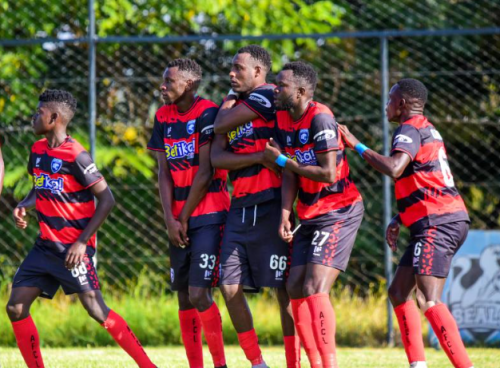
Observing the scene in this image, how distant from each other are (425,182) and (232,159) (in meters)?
1.31

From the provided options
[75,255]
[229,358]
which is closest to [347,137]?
[75,255]

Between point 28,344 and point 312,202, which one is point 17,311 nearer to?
point 28,344

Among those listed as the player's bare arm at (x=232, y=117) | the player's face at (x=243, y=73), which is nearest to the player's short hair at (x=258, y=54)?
the player's face at (x=243, y=73)

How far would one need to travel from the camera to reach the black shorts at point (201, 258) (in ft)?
17.9

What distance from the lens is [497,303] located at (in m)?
7.75

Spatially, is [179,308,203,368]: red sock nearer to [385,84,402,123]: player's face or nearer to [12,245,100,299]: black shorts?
[12,245,100,299]: black shorts

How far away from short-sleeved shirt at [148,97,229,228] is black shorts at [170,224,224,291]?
0.07 m

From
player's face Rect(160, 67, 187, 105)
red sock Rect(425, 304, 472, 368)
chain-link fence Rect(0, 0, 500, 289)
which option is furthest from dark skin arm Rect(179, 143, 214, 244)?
chain-link fence Rect(0, 0, 500, 289)

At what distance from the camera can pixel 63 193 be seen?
568 cm

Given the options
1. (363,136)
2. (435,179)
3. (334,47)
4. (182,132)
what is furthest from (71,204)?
(334,47)

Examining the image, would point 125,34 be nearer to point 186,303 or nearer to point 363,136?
point 363,136

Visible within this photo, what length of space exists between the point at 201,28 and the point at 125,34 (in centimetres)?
106

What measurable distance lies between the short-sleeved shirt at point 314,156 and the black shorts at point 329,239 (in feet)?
0.14

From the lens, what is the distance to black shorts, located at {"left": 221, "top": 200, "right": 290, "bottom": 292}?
5359 millimetres
